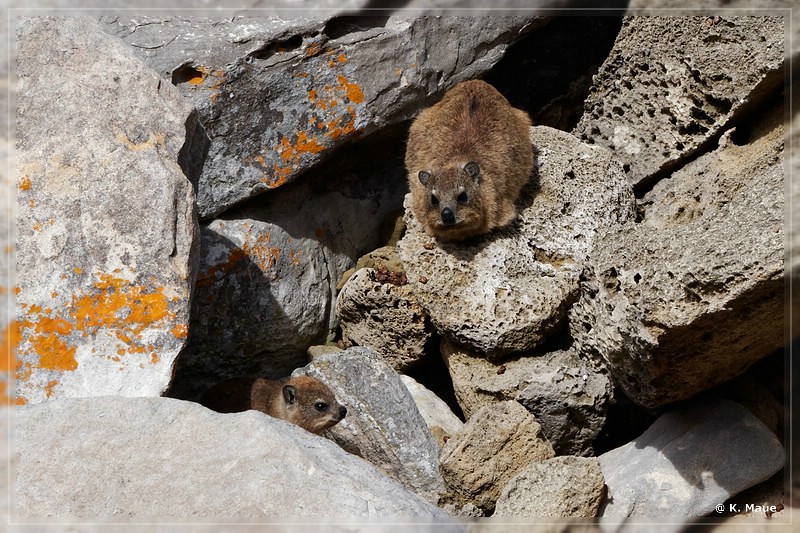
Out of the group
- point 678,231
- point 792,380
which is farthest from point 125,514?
point 792,380

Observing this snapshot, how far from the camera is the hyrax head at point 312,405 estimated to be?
21.5 feet

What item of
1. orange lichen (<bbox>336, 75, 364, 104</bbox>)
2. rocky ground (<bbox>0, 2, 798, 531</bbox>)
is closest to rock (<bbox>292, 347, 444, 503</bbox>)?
rocky ground (<bbox>0, 2, 798, 531</bbox>)

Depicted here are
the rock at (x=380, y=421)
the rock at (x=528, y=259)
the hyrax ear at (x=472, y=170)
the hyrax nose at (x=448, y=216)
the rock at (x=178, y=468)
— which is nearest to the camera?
the rock at (x=178, y=468)

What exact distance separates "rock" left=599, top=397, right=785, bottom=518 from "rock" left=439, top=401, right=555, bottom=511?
1.79 ft

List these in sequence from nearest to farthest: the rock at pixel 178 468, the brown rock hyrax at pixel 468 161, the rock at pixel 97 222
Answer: the rock at pixel 178 468 → the rock at pixel 97 222 → the brown rock hyrax at pixel 468 161

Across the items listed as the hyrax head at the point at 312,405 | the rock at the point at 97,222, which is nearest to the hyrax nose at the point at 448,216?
the hyrax head at the point at 312,405

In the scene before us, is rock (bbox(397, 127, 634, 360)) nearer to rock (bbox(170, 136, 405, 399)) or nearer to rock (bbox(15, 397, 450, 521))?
rock (bbox(170, 136, 405, 399))

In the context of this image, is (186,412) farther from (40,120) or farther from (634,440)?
(634,440)

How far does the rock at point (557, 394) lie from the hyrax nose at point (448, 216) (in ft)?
3.98

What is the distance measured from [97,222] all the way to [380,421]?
238 cm

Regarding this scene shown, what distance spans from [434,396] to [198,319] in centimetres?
194

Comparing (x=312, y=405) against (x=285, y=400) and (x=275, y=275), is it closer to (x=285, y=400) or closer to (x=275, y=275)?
(x=285, y=400)

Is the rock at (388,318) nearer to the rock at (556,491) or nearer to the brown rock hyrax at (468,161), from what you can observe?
the brown rock hyrax at (468,161)

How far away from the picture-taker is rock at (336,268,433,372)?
7035 mm
